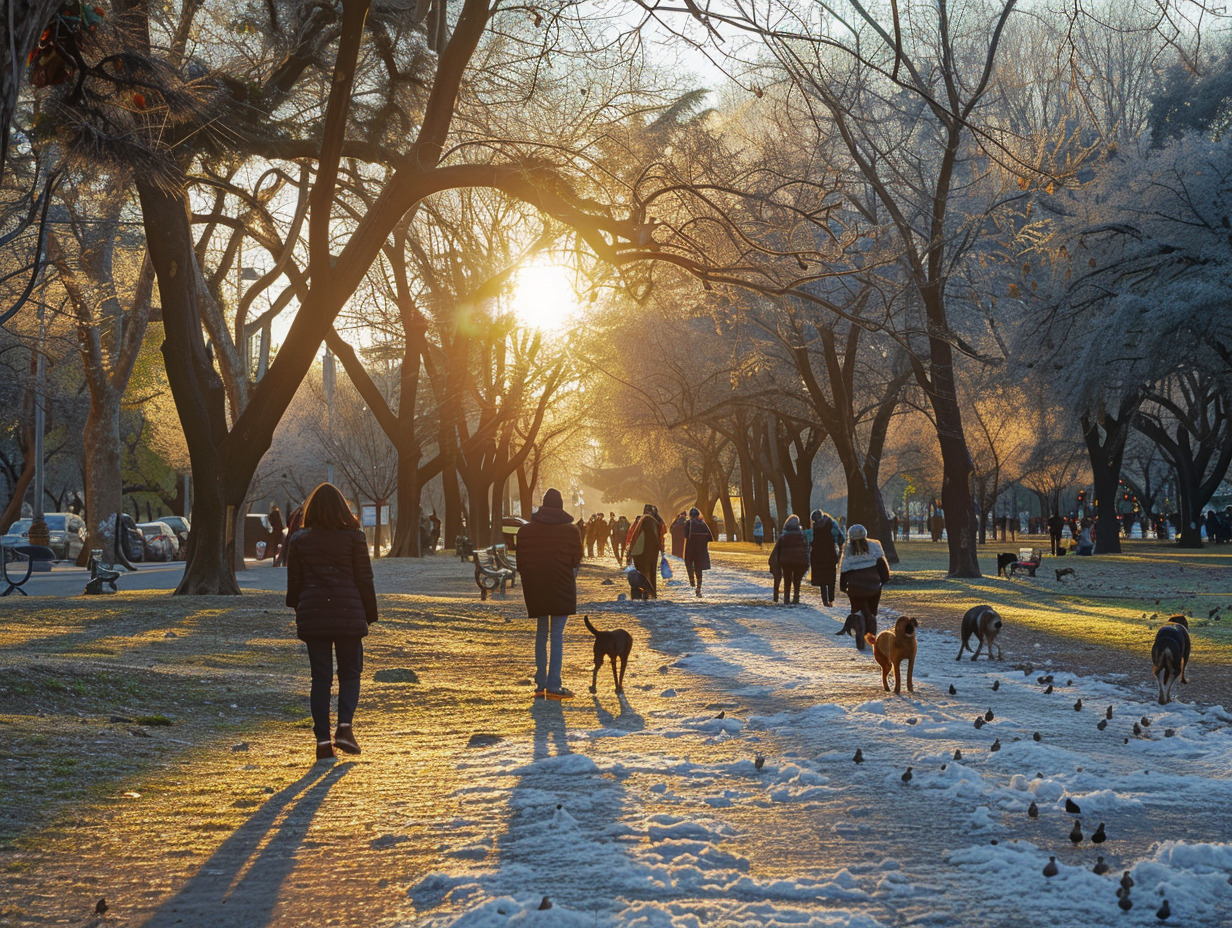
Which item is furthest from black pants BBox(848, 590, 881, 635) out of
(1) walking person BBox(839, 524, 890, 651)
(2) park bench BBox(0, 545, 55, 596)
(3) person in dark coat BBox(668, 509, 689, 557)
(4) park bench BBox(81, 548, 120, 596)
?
(3) person in dark coat BBox(668, 509, 689, 557)

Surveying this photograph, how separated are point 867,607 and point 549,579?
545 centimetres

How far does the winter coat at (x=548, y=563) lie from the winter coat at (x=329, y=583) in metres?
2.76

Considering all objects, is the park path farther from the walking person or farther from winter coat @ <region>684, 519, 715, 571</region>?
winter coat @ <region>684, 519, 715, 571</region>

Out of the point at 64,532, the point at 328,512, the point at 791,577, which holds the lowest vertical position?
the point at 791,577

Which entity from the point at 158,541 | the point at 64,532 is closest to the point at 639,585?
the point at 158,541

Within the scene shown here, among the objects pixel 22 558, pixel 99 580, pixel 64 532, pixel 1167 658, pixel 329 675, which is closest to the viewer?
pixel 329 675

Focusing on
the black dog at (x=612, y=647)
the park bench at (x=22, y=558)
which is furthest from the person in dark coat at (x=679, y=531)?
the black dog at (x=612, y=647)

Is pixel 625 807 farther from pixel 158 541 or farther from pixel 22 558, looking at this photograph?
pixel 158 541

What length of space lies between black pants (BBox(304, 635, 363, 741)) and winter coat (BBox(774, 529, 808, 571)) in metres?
13.5

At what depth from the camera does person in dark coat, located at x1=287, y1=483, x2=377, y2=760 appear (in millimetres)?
7664

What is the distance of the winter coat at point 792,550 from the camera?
2062 cm

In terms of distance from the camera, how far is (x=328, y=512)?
25.5ft

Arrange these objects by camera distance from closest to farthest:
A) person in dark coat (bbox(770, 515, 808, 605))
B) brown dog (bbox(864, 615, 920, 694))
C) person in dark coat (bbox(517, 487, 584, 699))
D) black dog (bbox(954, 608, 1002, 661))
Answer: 1. brown dog (bbox(864, 615, 920, 694))
2. person in dark coat (bbox(517, 487, 584, 699))
3. black dog (bbox(954, 608, 1002, 661))
4. person in dark coat (bbox(770, 515, 808, 605))

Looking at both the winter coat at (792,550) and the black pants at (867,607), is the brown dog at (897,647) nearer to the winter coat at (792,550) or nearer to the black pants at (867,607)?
the black pants at (867,607)
